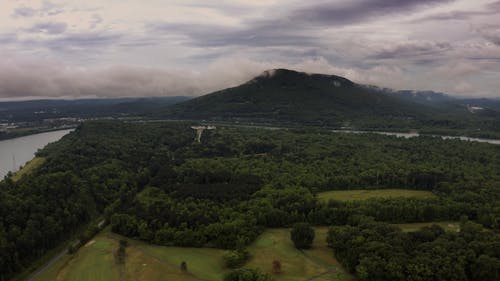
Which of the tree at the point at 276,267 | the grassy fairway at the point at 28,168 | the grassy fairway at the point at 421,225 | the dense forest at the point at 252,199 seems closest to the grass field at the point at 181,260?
the tree at the point at 276,267

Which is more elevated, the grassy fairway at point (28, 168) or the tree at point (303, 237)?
the grassy fairway at point (28, 168)

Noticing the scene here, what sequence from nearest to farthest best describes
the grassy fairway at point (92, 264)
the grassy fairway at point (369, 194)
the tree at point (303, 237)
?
the grassy fairway at point (92, 264) < the tree at point (303, 237) < the grassy fairway at point (369, 194)

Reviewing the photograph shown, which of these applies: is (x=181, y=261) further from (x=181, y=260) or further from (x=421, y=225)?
(x=421, y=225)

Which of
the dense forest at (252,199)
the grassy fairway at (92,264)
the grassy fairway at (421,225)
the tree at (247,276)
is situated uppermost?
the dense forest at (252,199)

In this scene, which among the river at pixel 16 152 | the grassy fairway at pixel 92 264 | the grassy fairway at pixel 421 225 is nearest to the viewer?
the grassy fairway at pixel 92 264

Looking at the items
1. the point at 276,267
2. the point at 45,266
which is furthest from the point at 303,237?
the point at 45,266

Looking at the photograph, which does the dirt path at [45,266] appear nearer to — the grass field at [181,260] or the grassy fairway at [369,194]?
the grass field at [181,260]

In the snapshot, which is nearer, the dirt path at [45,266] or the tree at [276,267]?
the tree at [276,267]
